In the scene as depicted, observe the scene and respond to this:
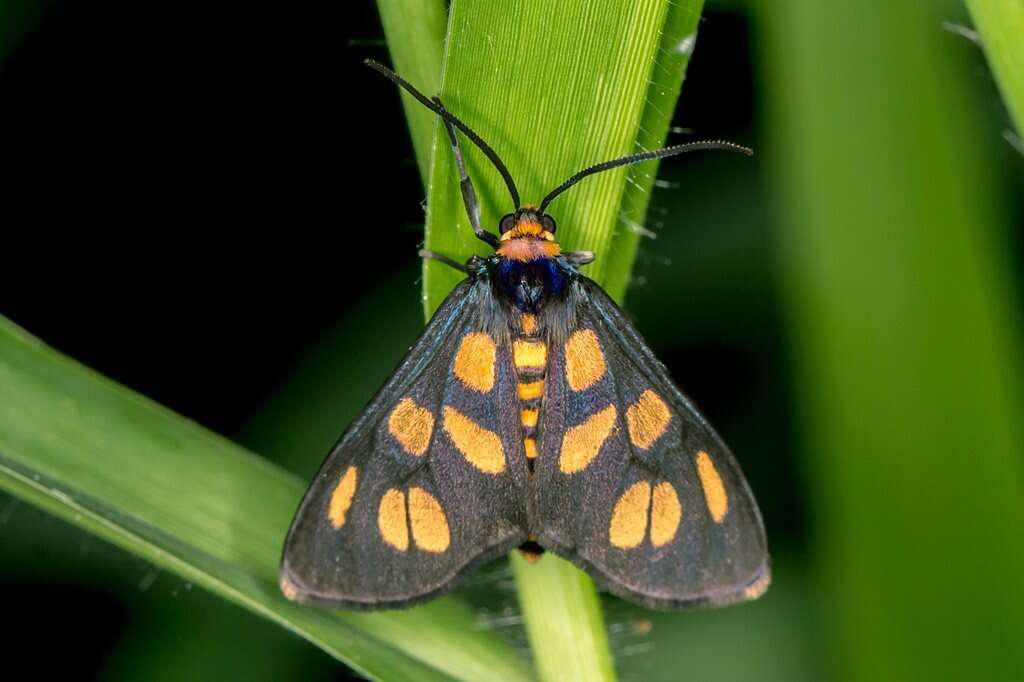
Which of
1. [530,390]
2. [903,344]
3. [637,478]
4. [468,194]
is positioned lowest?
[637,478]

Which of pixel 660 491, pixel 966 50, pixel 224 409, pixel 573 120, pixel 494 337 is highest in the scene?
pixel 966 50

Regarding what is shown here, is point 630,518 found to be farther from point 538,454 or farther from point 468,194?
point 468,194

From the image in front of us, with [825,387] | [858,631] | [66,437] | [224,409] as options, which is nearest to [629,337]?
[825,387]

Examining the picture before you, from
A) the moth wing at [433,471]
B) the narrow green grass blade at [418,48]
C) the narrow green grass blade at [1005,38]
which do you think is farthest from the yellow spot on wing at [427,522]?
the narrow green grass blade at [1005,38]

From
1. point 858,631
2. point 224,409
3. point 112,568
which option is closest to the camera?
point 858,631

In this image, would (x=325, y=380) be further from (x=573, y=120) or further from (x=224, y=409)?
(x=573, y=120)

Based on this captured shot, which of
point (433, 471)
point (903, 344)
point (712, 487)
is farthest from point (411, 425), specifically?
point (903, 344)
